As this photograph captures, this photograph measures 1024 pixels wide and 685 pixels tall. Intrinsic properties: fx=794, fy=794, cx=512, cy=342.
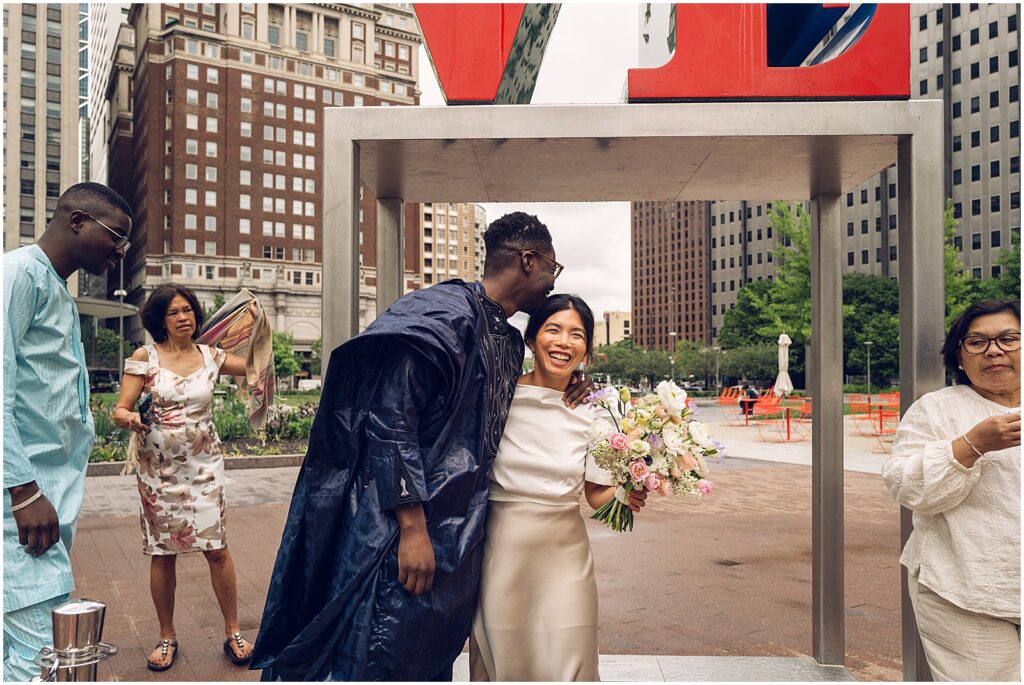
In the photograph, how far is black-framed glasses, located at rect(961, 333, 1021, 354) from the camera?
2.60m

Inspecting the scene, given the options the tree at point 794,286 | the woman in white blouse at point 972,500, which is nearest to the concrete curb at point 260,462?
A: the woman in white blouse at point 972,500

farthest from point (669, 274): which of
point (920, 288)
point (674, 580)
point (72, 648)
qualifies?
point (72, 648)

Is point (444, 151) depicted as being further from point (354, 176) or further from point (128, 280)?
point (128, 280)

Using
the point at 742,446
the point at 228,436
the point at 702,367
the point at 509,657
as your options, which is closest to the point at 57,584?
the point at 509,657

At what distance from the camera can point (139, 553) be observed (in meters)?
7.35

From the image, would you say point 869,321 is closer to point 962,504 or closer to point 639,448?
point 962,504

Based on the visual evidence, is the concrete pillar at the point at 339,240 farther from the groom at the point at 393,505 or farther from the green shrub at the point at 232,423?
the green shrub at the point at 232,423

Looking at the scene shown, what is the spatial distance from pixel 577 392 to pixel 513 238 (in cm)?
60

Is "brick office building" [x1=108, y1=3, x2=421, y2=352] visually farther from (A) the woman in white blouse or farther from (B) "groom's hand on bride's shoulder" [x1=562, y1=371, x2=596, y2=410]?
(A) the woman in white blouse

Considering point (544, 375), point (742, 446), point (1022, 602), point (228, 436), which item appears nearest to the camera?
point (1022, 602)

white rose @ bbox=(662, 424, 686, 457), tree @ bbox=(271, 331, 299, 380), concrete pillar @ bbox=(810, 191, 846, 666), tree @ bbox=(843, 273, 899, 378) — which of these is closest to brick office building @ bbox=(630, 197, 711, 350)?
tree @ bbox=(843, 273, 899, 378)

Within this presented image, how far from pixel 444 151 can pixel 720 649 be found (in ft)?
11.1

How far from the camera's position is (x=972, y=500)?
261 centimetres

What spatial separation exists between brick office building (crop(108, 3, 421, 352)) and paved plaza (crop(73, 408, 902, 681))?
2697 inches
